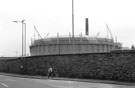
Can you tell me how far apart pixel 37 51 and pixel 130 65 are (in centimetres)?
5267

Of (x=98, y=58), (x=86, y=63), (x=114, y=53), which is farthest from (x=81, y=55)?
(x=114, y=53)

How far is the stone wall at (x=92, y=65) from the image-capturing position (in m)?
28.6

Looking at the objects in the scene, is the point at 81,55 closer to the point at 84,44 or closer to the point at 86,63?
the point at 86,63

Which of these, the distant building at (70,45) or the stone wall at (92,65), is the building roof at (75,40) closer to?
the distant building at (70,45)

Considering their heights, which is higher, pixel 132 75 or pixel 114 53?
pixel 114 53

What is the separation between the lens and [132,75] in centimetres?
2759

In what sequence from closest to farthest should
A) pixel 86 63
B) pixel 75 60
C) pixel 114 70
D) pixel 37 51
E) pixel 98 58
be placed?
pixel 114 70 < pixel 98 58 < pixel 86 63 < pixel 75 60 < pixel 37 51

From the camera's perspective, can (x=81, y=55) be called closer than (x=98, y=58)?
No

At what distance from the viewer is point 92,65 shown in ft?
110

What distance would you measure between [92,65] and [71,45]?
37.0m

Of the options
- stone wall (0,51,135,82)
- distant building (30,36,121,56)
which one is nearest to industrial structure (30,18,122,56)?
distant building (30,36,121,56)

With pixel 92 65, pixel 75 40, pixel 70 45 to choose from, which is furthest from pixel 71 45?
pixel 92 65

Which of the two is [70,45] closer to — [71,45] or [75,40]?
[71,45]

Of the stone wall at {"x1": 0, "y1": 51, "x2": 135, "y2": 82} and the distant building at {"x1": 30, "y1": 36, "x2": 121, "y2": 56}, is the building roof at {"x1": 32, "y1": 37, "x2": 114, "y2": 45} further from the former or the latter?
the stone wall at {"x1": 0, "y1": 51, "x2": 135, "y2": 82}
